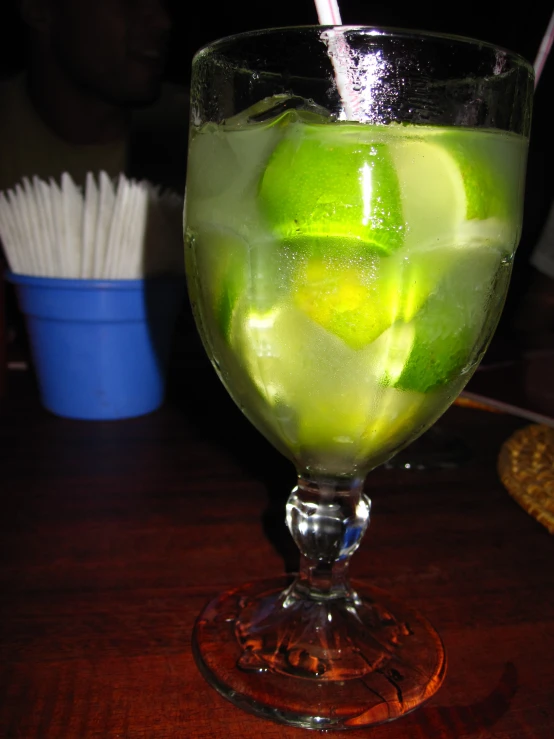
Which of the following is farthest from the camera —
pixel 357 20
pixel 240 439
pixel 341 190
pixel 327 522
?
pixel 357 20

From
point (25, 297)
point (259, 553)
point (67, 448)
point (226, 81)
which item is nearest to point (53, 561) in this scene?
point (259, 553)

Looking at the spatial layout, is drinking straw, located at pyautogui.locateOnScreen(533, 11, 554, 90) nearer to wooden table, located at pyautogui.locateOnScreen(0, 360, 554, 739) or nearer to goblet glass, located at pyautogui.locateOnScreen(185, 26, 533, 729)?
goblet glass, located at pyautogui.locateOnScreen(185, 26, 533, 729)

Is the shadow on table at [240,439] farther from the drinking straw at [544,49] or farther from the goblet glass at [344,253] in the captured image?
the drinking straw at [544,49]

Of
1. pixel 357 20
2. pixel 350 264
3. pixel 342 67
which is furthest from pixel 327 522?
pixel 357 20

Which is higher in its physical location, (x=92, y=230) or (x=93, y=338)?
(x=92, y=230)

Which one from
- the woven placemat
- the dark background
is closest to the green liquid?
the woven placemat

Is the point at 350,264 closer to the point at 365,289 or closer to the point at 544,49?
the point at 365,289
